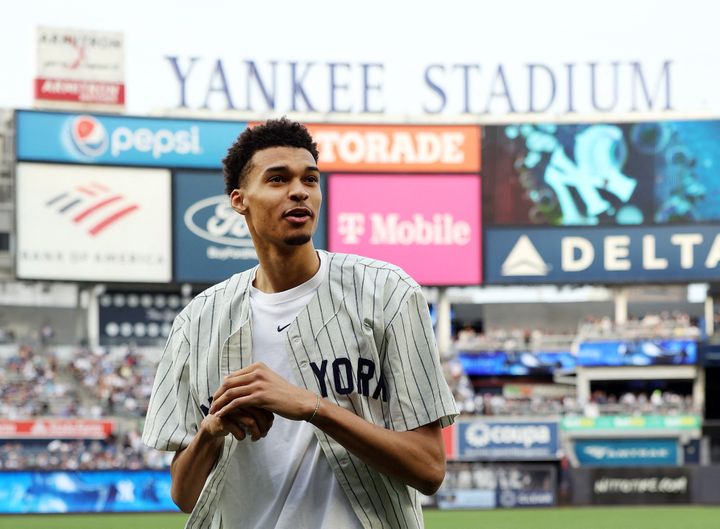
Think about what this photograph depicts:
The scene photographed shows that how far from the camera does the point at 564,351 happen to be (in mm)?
38719

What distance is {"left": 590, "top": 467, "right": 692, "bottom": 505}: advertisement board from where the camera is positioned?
2728cm

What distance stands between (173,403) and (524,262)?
33715 mm

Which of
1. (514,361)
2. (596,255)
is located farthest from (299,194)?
(514,361)

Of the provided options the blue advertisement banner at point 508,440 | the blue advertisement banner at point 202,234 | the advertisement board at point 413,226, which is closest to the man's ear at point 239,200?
the blue advertisement banner at point 508,440

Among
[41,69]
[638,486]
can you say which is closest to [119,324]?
[41,69]

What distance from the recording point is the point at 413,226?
35.9 m

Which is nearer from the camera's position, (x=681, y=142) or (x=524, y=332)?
(x=681, y=142)

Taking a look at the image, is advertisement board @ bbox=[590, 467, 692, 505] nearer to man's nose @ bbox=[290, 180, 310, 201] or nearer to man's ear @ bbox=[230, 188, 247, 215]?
man's ear @ bbox=[230, 188, 247, 215]

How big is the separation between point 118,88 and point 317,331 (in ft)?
119

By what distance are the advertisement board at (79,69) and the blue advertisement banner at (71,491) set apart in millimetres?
14982

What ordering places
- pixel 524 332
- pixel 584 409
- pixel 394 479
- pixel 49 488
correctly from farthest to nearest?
pixel 524 332, pixel 584 409, pixel 49 488, pixel 394 479

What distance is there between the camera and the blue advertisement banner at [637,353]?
3769 centimetres

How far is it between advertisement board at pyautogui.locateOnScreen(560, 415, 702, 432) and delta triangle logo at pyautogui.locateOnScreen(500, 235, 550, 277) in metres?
4.83

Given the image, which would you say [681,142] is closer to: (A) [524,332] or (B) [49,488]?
(A) [524,332]
